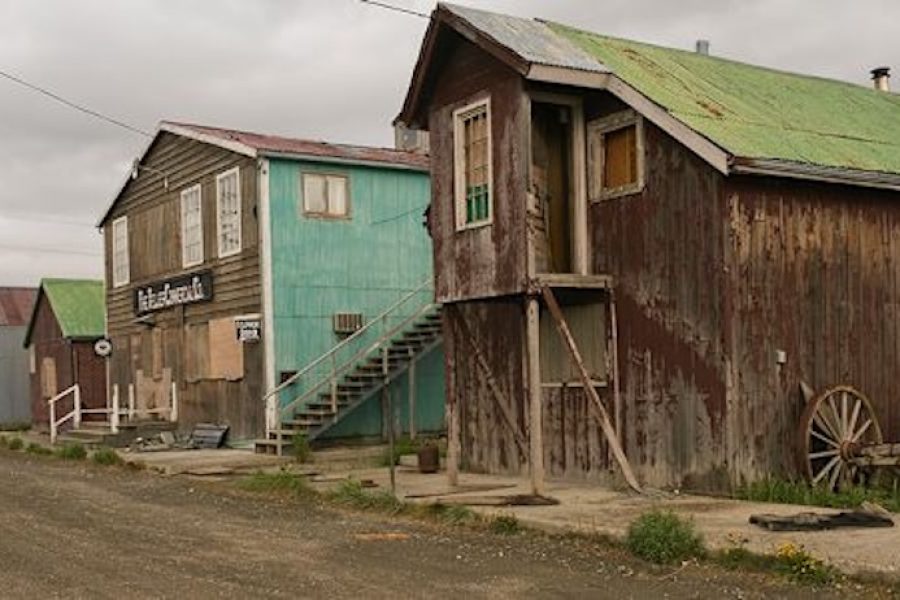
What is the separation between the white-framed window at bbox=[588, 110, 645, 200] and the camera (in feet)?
47.5

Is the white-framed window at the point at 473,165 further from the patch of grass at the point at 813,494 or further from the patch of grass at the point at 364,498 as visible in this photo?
the patch of grass at the point at 813,494

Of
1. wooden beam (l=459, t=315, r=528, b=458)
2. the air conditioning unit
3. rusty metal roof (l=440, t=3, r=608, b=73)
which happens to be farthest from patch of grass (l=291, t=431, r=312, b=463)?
rusty metal roof (l=440, t=3, r=608, b=73)

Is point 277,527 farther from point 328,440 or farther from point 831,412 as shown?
point 328,440

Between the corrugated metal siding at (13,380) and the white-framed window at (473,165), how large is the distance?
2747 cm

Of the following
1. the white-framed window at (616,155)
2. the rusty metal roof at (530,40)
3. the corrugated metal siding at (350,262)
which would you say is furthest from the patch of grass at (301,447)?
the rusty metal roof at (530,40)

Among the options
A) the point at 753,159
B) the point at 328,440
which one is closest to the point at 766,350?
the point at 753,159

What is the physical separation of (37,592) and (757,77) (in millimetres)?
12984

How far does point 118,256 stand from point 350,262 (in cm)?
927

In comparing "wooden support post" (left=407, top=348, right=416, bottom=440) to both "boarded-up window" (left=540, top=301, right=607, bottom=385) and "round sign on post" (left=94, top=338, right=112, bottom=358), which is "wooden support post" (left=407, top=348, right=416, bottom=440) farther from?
"round sign on post" (left=94, top=338, right=112, bottom=358)

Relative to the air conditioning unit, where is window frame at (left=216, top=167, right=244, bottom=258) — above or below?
above

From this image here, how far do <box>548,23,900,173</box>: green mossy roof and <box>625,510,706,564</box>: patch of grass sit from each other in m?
4.71

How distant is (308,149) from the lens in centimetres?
2375

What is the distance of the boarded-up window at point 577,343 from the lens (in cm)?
1518

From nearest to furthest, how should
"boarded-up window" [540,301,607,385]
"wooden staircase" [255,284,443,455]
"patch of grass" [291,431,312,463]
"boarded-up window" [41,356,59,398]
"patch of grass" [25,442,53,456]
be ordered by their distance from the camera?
"boarded-up window" [540,301,607,385] → "patch of grass" [291,431,312,463] → "wooden staircase" [255,284,443,455] → "patch of grass" [25,442,53,456] → "boarded-up window" [41,356,59,398]
